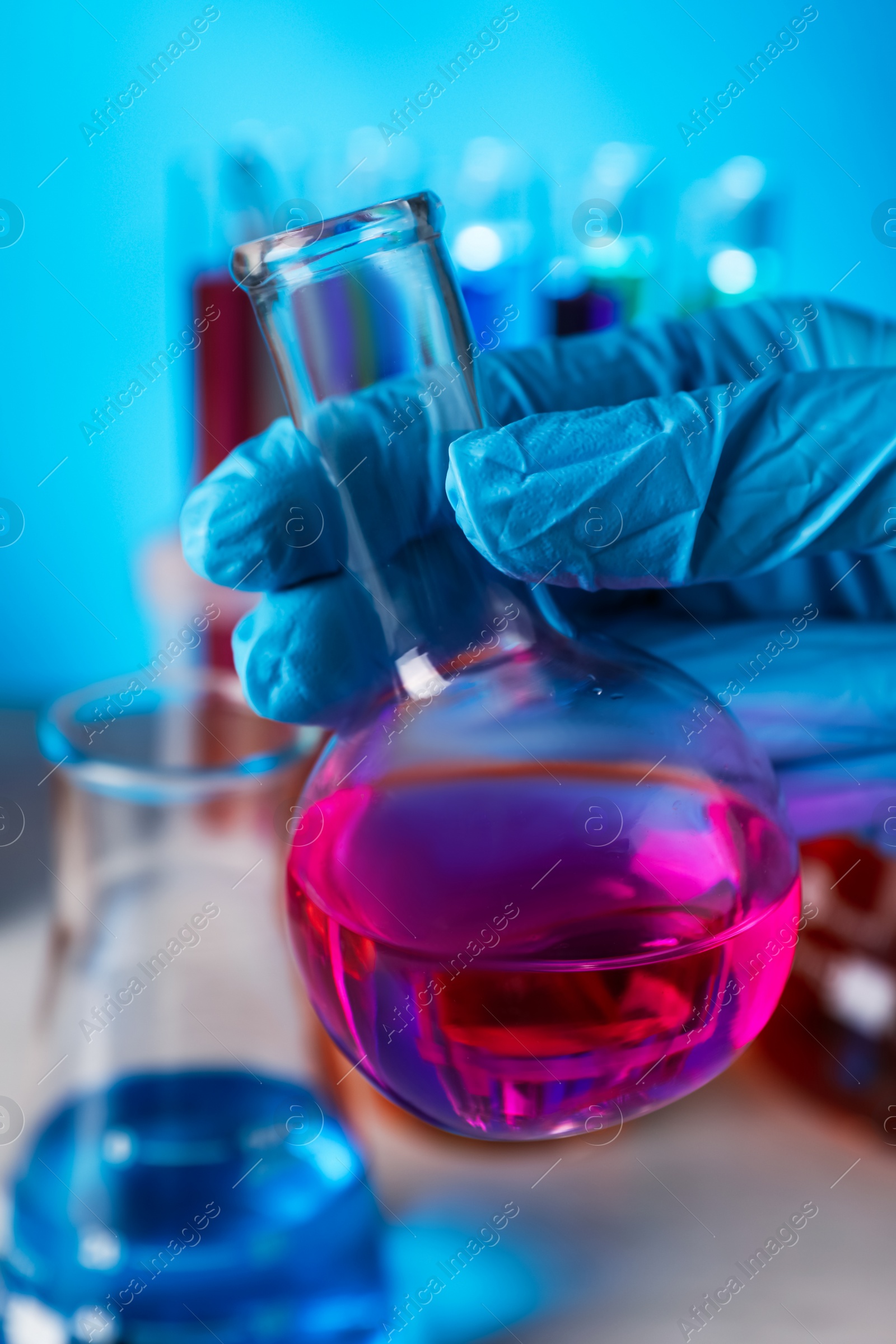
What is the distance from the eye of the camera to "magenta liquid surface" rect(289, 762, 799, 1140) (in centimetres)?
36

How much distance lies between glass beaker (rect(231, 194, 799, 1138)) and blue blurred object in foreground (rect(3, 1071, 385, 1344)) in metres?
0.26

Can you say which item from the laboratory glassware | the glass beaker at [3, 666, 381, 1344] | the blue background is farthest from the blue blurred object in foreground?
the blue background

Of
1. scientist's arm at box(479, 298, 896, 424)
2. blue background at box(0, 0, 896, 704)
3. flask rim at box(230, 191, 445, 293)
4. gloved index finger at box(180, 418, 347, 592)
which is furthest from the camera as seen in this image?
blue background at box(0, 0, 896, 704)

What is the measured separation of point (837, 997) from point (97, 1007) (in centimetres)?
48

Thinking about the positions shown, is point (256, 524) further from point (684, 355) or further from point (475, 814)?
point (684, 355)

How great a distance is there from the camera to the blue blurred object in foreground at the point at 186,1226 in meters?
0.59

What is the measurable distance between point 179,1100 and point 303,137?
125 centimetres

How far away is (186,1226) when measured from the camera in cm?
60

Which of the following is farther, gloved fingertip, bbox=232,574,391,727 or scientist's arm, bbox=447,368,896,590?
gloved fingertip, bbox=232,574,391,727

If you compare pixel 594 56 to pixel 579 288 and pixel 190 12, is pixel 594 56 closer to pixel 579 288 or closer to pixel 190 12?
pixel 579 288

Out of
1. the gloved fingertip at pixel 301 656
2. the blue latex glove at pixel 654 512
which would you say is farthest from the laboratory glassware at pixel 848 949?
the gloved fingertip at pixel 301 656

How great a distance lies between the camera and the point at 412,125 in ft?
4.83

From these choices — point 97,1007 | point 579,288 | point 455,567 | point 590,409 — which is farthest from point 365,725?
point 579,288

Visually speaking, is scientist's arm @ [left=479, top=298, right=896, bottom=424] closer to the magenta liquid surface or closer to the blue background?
the magenta liquid surface
